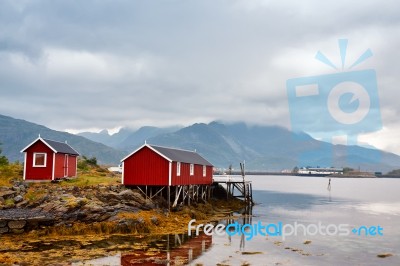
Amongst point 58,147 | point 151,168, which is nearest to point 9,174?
point 58,147

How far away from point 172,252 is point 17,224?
13432 millimetres

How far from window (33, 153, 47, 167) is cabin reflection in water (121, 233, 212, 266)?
Result: 2062 cm

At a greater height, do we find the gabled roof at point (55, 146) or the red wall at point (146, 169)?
the gabled roof at point (55, 146)

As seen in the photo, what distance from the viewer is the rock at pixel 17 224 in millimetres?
32625

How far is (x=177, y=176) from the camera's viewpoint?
48.1 meters

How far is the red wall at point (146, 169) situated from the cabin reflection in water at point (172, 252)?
12.2 meters

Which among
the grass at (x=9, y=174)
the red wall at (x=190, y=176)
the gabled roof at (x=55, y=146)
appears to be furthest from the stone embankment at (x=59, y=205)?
the red wall at (x=190, y=176)

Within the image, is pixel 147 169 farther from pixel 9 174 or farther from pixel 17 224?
pixel 17 224

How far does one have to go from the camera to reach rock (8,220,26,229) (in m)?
32.6

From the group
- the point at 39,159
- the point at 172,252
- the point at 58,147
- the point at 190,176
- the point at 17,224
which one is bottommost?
the point at 172,252

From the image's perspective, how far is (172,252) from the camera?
94.4ft

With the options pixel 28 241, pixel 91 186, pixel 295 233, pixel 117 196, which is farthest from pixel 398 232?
pixel 28 241

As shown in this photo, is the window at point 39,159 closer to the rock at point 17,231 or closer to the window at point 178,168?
the rock at point 17,231

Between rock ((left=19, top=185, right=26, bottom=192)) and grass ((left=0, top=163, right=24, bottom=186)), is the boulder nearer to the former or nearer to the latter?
rock ((left=19, top=185, right=26, bottom=192))
